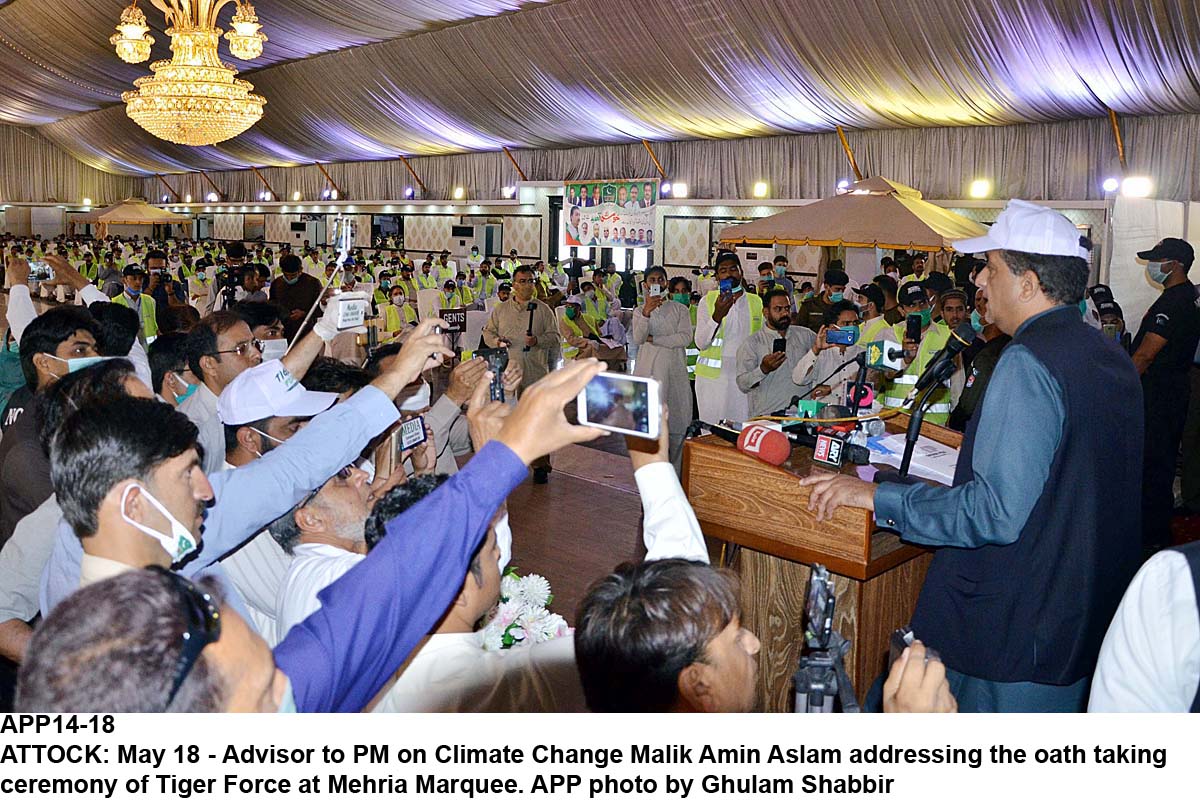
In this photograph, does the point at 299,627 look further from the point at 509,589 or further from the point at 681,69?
the point at 681,69

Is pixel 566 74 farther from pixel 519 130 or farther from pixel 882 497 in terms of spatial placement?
pixel 882 497

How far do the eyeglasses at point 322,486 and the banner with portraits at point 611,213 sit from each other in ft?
52.7

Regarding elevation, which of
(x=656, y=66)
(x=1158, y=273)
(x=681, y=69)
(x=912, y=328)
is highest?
(x=656, y=66)

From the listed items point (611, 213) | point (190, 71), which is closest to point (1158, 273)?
point (190, 71)

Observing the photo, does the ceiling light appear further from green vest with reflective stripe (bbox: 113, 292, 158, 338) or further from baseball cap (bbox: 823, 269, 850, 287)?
baseball cap (bbox: 823, 269, 850, 287)

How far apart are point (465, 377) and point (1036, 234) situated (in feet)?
4.39

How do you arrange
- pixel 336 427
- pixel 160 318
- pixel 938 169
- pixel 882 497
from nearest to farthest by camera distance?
pixel 336 427, pixel 882 497, pixel 160 318, pixel 938 169

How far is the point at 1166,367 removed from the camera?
579 cm

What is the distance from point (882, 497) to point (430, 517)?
48.2 inches

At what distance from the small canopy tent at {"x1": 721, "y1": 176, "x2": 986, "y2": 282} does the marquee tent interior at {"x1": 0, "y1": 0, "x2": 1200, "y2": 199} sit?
165 inches

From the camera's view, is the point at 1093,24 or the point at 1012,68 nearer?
the point at 1093,24

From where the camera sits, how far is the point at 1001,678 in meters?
A: 2.09

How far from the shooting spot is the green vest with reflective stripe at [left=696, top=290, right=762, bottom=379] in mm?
6699
